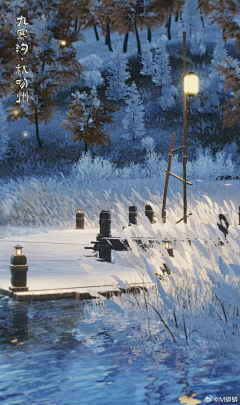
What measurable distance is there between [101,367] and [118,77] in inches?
1695

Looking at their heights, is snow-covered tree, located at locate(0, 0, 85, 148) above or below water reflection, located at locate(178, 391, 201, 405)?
above

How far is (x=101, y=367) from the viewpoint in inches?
180

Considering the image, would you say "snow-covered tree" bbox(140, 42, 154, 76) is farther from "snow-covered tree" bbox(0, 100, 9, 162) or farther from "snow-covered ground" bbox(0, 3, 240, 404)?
"snow-covered tree" bbox(0, 100, 9, 162)

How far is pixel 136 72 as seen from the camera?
49.4 meters

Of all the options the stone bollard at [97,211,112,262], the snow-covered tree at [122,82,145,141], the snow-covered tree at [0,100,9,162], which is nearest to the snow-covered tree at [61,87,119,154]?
the snow-covered tree at [122,82,145,141]

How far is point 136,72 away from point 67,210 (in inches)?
1342

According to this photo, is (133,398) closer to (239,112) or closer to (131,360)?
(131,360)

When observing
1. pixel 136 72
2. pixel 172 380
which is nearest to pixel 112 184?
pixel 172 380

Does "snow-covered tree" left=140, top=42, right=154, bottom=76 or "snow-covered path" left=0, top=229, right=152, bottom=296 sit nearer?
"snow-covered path" left=0, top=229, right=152, bottom=296

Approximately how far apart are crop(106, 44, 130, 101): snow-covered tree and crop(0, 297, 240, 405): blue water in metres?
41.4

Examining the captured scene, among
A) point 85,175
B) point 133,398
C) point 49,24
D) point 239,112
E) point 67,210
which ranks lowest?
point 133,398

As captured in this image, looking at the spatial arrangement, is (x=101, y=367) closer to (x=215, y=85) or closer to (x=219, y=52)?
(x=215, y=85)

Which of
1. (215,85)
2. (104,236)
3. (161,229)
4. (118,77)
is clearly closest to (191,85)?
(161,229)

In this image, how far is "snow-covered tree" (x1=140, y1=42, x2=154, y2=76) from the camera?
155 feet
